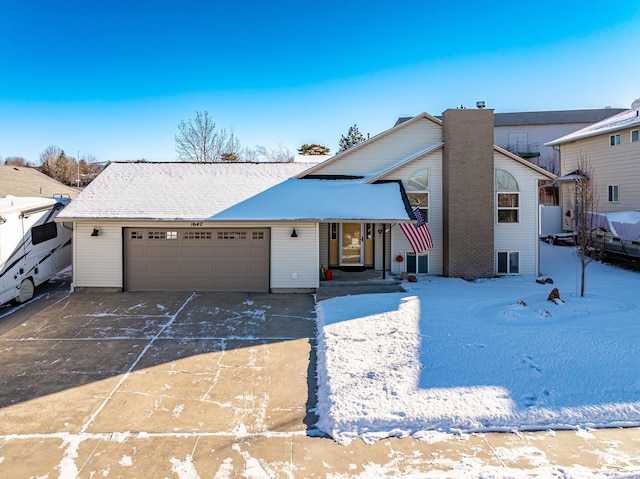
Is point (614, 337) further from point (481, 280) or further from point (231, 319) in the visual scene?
point (231, 319)

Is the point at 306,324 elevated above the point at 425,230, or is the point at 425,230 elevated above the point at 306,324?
the point at 425,230

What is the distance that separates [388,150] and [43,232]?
40.1ft

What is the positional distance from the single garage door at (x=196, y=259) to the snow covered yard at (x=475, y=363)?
3.18 metres

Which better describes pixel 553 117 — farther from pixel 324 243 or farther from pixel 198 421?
pixel 198 421

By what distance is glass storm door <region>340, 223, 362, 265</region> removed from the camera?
15.2 meters

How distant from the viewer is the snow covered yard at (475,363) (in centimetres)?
530

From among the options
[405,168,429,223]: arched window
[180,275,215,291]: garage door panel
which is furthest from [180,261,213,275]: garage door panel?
[405,168,429,223]: arched window

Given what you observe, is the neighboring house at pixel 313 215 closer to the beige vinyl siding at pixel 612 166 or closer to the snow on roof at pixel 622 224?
the snow on roof at pixel 622 224

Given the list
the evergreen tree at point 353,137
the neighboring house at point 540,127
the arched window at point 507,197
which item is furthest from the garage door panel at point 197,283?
the neighboring house at point 540,127

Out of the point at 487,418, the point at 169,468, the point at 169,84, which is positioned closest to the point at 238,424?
the point at 169,468

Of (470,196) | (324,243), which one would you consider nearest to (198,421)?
(324,243)

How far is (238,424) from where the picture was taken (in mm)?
5352

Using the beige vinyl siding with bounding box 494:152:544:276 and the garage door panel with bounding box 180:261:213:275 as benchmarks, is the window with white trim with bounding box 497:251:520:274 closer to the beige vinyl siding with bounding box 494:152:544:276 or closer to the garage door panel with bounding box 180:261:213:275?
the beige vinyl siding with bounding box 494:152:544:276

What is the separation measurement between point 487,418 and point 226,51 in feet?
72.3
